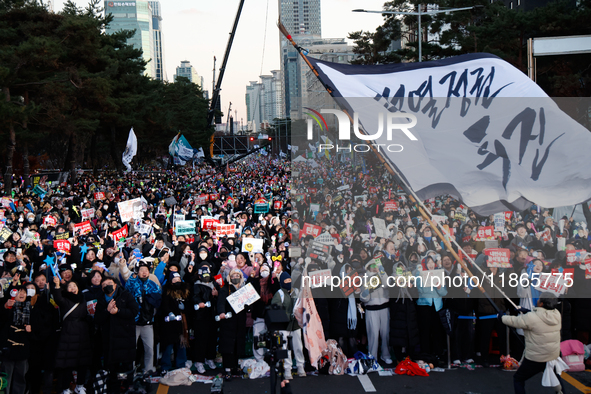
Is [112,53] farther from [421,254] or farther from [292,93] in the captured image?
[292,93]

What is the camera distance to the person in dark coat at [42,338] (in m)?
6.88

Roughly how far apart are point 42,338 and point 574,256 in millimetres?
8095

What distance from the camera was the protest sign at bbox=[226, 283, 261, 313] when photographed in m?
7.69

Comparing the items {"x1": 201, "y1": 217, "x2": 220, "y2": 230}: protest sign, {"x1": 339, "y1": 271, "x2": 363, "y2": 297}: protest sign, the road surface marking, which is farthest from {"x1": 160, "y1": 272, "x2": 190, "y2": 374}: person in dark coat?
{"x1": 201, "y1": 217, "x2": 220, "y2": 230}: protest sign

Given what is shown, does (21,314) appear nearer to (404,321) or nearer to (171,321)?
(171,321)

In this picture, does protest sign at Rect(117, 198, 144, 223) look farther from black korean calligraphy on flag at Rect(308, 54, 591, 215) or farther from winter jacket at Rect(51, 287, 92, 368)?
black korean calligraphy on flag at Rect(308, 54, 591, 215)

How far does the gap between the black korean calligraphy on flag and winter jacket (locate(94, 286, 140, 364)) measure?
3.79 metres

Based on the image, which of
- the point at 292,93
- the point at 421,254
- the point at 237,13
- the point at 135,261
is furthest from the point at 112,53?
the point at 292,93

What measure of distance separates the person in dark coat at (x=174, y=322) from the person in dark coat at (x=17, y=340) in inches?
70.6

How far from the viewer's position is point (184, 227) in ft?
41.6

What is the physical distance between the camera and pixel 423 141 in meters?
7.46

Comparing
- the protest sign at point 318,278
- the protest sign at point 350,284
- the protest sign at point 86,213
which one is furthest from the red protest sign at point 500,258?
the protest sign at point 86,213

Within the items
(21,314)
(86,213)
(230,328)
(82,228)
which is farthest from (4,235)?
(230,328)

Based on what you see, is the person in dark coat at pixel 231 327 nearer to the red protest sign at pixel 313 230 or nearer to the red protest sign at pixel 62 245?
the red protest sign at pixel 313 230
